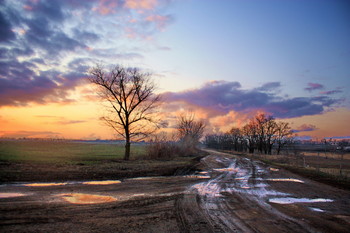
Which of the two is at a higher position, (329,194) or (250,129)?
(250,129)

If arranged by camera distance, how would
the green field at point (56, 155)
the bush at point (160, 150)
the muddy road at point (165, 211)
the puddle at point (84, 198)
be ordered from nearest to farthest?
the muddy road at point (165, 211), the puddle at point (84, 198), the green field at point (56, 155), the bush at point (160, 150)

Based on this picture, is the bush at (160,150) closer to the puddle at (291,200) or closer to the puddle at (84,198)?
the puddle at (84,198)

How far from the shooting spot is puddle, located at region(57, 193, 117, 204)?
7.61 metres

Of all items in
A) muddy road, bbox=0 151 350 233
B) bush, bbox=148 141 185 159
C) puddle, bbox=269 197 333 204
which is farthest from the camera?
bush, bbox=148 141 185 159

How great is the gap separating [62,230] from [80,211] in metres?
1.50

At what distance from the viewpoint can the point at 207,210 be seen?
272 inches

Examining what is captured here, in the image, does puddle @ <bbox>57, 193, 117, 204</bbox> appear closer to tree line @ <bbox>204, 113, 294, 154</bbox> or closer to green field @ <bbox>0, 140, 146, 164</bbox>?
green field @ <bbox>0, 140, 146, 164</bbox>

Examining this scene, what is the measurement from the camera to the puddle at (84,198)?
300 inches

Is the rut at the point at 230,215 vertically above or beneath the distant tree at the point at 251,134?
beneath

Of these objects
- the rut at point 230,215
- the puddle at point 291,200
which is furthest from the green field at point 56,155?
the puddle at point 291,200

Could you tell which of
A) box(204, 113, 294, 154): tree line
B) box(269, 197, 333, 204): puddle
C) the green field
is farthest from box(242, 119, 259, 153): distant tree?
box(269, 197, 333, 204): puddle

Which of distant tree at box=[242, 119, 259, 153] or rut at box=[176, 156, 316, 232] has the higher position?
distant tree at box=[242, 119, 259, 153]

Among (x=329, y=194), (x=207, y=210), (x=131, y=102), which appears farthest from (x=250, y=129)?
(x=207, y=210)

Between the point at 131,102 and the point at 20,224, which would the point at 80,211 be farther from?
the point at 131,102
